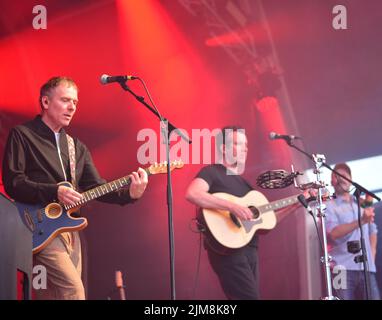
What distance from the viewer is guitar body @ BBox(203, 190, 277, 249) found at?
183 inches

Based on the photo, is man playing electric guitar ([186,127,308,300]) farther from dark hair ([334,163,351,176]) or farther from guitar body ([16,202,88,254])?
guitar body ([16,202,88,254])

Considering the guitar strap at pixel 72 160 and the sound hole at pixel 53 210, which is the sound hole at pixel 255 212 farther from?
the sound hole at pixel 53 210

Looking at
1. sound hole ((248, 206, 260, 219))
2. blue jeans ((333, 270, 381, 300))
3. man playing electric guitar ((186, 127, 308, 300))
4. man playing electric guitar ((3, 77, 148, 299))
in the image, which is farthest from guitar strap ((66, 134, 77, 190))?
blue jeans ((333, 270, 381, 300))

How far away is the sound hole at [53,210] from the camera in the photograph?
4.00 metres

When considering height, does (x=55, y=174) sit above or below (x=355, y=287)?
above

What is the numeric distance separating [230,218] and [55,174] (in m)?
1.45

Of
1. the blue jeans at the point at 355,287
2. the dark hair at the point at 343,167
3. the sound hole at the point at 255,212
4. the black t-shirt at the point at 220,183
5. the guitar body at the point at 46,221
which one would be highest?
the dark hair at the point at 343,167

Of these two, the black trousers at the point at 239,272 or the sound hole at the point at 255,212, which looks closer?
the black trousers at the point at 239,272

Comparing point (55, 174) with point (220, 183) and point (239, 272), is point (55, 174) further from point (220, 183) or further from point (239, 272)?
point (239, 272)

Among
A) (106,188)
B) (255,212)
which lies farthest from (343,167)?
(106,188)

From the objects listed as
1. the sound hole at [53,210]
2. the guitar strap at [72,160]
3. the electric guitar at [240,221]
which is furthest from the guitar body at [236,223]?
the sound hole at [53,210]

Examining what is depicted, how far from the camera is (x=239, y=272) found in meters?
4.43
